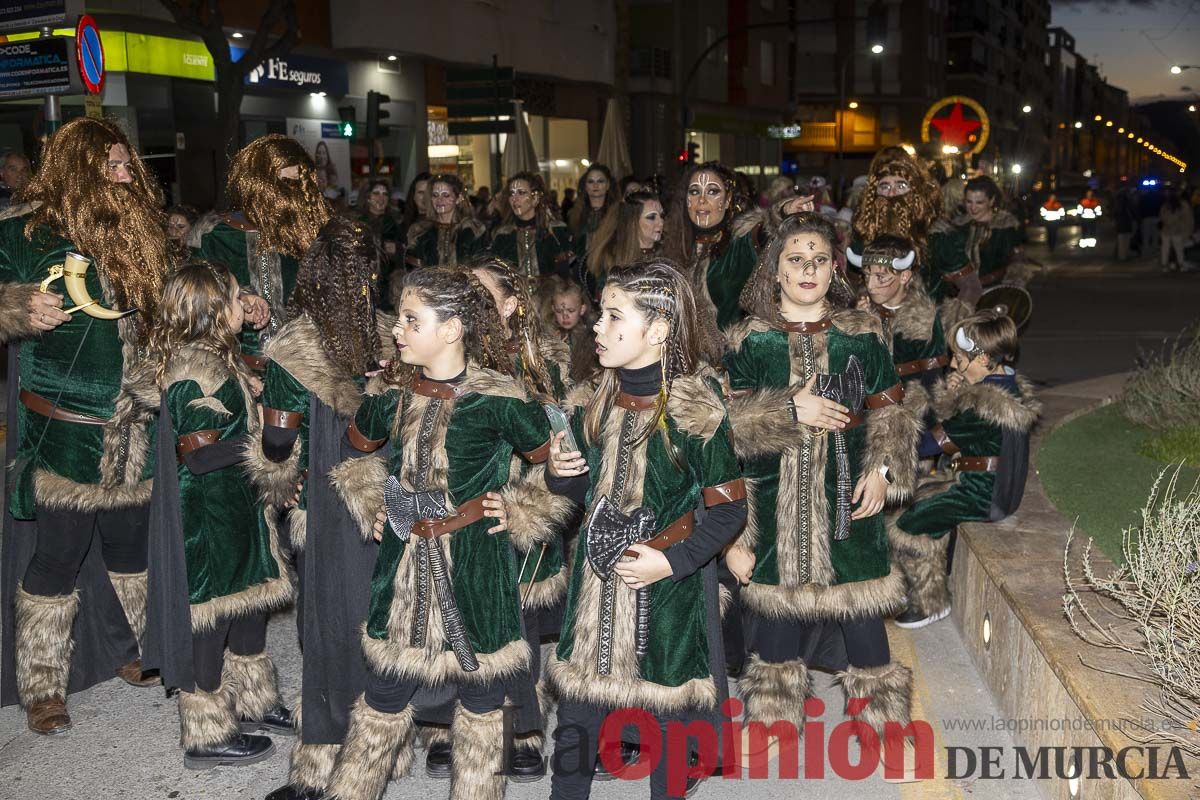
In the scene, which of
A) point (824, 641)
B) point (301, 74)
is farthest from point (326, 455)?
point (301, 74)

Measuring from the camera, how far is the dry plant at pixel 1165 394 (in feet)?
26.4

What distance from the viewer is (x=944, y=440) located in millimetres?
5555

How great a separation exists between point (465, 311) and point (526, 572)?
1023mm

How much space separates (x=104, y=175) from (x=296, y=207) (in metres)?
0.85

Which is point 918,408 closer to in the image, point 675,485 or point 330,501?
point 675,485

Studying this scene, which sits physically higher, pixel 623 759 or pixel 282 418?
pixel 282 418

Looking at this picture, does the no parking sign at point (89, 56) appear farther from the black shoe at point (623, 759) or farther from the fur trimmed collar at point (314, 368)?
the black shoe at point (623, 759)

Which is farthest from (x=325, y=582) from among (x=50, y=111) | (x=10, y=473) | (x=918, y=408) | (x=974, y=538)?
(x=50, y=111)

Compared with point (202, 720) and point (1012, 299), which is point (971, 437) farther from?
point (202, 720)

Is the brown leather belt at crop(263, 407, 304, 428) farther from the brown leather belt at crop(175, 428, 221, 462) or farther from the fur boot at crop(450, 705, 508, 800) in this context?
the fur boot at crop(450, 705, 508, 800)

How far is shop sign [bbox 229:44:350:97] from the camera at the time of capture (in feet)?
70.0

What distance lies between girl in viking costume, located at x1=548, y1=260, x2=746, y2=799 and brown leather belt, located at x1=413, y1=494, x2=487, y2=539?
304 mm

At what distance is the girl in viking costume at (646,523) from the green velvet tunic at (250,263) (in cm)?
215

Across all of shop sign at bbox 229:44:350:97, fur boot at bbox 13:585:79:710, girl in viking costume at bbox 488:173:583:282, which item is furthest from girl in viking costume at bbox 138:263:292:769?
shop sign at bbox 229:44:350:97
